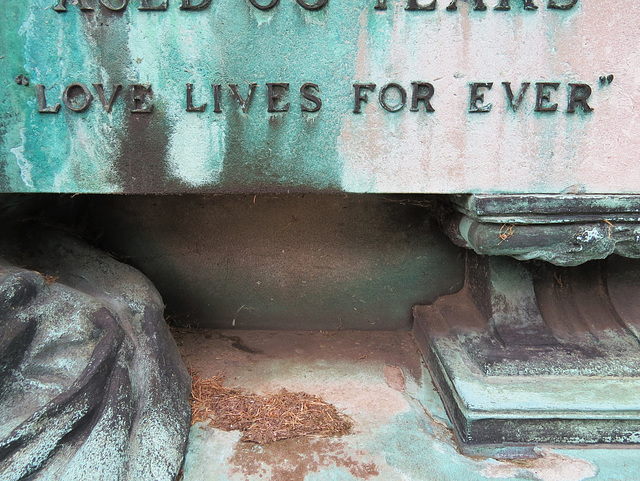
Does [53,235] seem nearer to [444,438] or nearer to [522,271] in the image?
[444,438]

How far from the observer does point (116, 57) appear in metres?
1.70

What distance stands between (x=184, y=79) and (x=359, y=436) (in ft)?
5.02

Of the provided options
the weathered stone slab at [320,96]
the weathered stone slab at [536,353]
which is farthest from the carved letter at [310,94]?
the weathered stone slab at [536,353]

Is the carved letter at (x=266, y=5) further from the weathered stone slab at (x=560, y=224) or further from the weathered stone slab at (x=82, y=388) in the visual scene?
the weathered stone slab at (x=82, y=388)

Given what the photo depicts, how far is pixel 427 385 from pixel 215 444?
1007 millimetres

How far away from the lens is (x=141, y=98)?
5.71ft

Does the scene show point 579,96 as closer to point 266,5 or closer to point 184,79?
point 266,5

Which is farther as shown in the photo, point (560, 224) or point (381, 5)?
point (560, 224)

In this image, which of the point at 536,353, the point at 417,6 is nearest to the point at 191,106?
the point at 417,6

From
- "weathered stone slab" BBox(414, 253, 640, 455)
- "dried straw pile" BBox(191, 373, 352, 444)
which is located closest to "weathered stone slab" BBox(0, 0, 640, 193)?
"weathered stone slab" BBox(414, 253, 640, 455)

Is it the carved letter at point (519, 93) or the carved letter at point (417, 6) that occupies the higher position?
the carved letter at point (417, 6)

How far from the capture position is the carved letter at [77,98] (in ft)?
5.62

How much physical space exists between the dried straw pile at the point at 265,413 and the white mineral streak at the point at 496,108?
95 cm

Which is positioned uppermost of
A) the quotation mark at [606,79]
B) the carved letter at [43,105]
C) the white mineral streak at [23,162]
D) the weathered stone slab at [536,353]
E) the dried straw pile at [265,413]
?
the quotation mark at [606,79]
